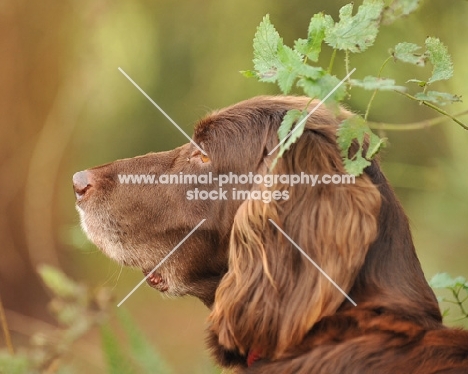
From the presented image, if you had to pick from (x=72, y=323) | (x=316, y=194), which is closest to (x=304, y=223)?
(x=316, y=194)

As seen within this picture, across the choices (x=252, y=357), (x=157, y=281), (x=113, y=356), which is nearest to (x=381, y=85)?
(x=252, y=357)

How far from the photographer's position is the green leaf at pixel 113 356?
356 centimetres

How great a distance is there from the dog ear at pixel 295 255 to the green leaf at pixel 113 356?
2.53 ft

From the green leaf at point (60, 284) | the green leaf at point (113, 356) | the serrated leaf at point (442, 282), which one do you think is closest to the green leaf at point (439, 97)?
the serrated leaf at point (442, 282)

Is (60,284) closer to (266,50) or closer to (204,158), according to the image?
(204,158)

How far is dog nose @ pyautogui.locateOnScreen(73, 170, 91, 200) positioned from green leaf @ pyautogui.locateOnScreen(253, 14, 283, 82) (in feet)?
3.63

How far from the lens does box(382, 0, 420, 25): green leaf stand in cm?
240

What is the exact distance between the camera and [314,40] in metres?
2.59

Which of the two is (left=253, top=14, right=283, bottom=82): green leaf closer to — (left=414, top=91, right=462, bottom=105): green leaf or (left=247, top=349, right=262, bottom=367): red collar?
(left=414, top=91, right=462, bottom=105): green leaf

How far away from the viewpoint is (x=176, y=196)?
3277mm

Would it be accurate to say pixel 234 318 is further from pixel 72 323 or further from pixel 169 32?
pixel 169 32

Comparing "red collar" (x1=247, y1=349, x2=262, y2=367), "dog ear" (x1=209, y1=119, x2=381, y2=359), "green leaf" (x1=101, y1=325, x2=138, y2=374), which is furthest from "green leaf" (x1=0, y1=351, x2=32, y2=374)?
"red collar" (x1=247, y1=349, x2=262, y2=367)

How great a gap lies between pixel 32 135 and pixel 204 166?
6507 mm

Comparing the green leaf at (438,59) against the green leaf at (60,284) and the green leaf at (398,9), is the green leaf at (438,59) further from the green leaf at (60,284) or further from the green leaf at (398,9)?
the green leaf at (60,284)
